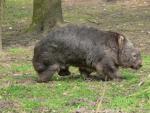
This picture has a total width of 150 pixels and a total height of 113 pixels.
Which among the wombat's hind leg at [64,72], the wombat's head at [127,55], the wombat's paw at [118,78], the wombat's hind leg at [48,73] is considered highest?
the wombat's head at [127,55]

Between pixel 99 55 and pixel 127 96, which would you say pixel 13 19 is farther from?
pixel 127 96

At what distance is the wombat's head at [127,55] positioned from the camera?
1007cm

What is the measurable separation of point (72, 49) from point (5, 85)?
133 centimetres

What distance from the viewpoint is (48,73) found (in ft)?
32.1

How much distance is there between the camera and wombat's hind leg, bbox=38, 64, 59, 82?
9734 mm

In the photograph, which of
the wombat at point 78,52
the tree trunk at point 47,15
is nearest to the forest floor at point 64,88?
the wombat at point 78,52

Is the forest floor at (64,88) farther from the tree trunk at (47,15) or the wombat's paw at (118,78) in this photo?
the tree trunk at (47,15)

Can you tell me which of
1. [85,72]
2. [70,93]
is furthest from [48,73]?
[70,93]

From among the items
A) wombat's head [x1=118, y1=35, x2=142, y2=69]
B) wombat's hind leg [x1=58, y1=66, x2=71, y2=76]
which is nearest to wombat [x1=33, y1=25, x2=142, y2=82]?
wombat's head [x1=118, y1=35, x2=142, y2=69]

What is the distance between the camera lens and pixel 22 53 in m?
14.5

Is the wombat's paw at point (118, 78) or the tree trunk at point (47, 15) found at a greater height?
the wombat's paw at point (118, 78)

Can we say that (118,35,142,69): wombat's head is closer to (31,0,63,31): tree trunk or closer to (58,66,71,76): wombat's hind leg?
(58,66,71,76): wombat's hind leg

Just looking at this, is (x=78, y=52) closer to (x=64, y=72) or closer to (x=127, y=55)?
(x=64, y=72)

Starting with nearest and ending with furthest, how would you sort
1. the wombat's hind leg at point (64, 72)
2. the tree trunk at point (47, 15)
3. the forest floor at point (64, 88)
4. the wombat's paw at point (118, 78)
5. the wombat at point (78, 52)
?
the forest floor at point (64, 88) → the wombat at point (78, 52) → the wombat's paw at point (118, 78) → the wombat's hind leg at point (64, 72) → the tree trunk at point (47, 15)
